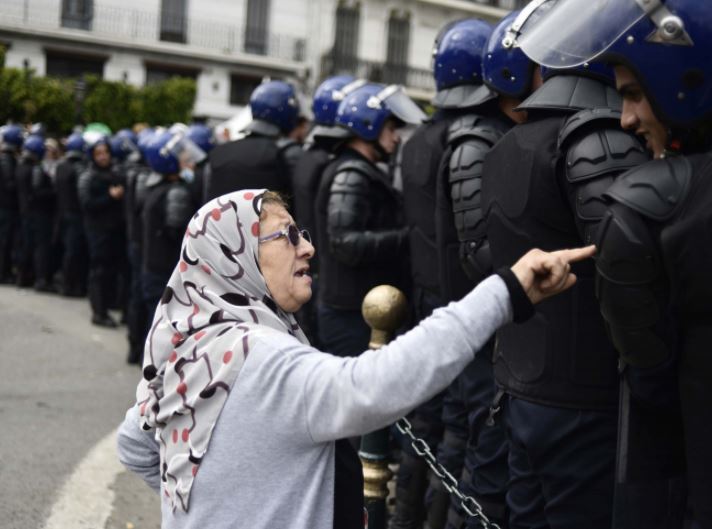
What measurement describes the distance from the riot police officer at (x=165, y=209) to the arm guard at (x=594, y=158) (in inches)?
235

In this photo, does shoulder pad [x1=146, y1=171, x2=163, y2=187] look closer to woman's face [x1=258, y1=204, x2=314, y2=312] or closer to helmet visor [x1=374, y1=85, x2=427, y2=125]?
helmet visor [x1=374, y1=85, x2=427, y2=125]

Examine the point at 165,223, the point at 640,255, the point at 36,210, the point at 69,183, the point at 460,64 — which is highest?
the point at 460,64

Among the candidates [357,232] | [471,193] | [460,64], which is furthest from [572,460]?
[357,232]

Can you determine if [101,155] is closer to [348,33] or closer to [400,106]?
[400,106]

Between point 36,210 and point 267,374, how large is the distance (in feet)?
43.5

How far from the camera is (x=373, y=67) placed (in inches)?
1569

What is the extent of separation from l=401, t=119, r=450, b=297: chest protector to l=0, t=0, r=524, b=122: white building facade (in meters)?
29.4

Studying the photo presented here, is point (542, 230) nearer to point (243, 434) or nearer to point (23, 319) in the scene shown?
point (243, 434)

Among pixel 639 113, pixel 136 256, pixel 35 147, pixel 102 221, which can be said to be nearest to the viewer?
pixel 639 113

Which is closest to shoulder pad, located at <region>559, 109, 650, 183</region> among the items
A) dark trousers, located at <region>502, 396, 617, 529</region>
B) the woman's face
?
dark trousers, located at <region>502, 396, 617, 529</region>

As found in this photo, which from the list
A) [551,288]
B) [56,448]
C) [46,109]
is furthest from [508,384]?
[46,109]

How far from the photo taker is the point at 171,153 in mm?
8922

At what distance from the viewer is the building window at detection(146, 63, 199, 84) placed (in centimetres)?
3638

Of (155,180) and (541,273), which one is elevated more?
(541,273)
